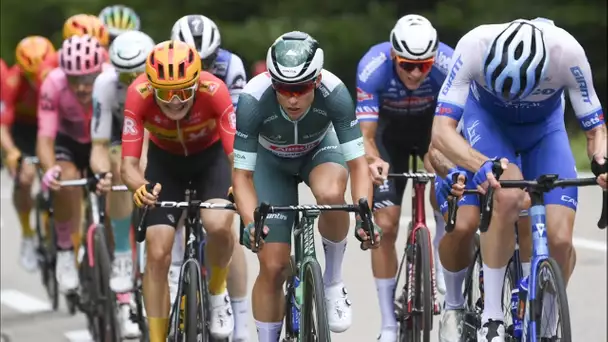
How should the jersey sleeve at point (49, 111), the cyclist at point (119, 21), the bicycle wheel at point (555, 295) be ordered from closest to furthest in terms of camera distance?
the bicycle wheel at point (555, 295) < the jersey sleeve at point (49, 111) < the cyclist at point (119, 21)

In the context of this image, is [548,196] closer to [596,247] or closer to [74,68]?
[74,68]

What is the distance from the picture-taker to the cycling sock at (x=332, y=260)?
7.99 m

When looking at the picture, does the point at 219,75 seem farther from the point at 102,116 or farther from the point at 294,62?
the point at 294,62

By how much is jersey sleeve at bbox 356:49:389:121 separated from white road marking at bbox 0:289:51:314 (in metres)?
3.52

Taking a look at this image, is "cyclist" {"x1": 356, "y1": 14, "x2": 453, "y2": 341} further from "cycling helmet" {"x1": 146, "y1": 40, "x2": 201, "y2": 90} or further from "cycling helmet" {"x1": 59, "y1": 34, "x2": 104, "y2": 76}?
"cycling helmet" {"x1": 59, "y1": 34, "x2": 104, "y2": 76}

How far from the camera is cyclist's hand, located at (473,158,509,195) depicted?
6.69m

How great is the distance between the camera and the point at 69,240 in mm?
10852

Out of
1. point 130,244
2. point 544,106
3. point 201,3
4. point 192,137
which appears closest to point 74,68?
point 130,244

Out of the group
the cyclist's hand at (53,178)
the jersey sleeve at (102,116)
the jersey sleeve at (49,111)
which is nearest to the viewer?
the jersey sleeve at (102,116)

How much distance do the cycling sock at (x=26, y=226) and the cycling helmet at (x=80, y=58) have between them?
232cm

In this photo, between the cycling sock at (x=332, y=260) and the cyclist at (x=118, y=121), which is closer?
the cycling sock at (x=332, y=260)

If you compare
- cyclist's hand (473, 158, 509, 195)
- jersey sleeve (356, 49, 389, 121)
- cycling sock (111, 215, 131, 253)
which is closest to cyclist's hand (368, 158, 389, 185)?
jersey sleeve (356, 49, 389, 121)

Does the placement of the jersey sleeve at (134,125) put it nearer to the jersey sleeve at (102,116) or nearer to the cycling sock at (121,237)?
the jersey sleeve at (102,116)

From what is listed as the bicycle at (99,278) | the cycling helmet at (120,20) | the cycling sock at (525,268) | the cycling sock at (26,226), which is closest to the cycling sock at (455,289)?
the cycling sock at (525,268)
